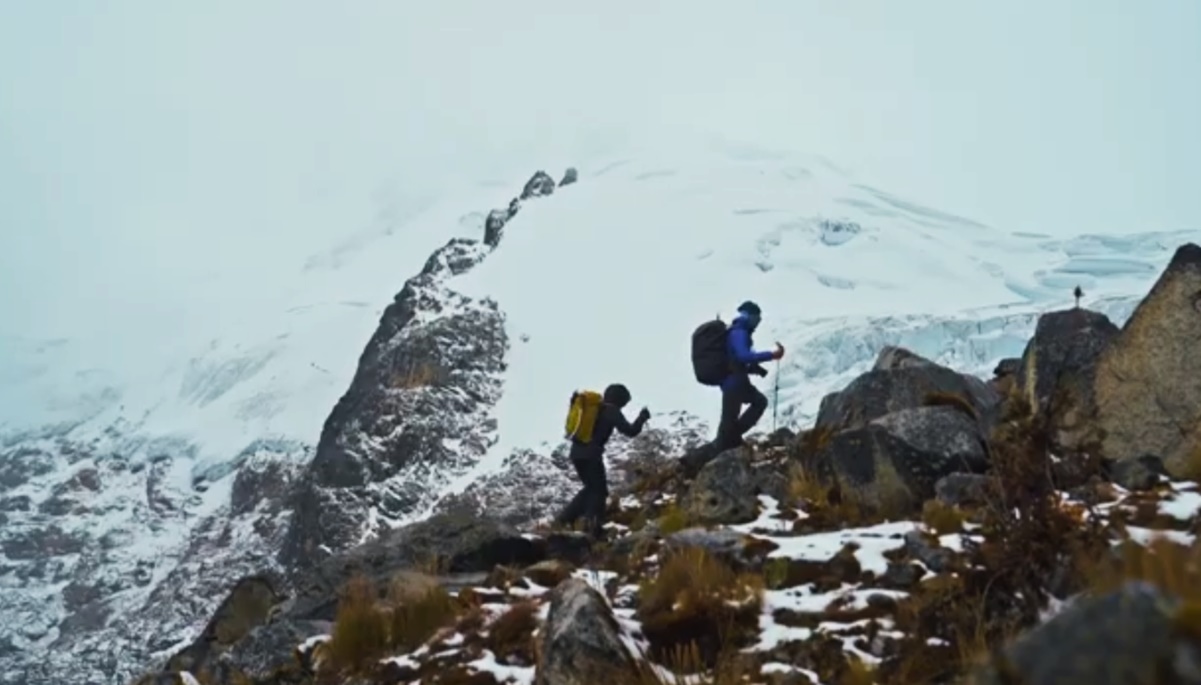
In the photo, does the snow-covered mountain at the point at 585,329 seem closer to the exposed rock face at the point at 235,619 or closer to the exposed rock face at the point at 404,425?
the exposed rock face at the point at 404,425

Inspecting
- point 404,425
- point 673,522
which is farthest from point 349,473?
point 673,522

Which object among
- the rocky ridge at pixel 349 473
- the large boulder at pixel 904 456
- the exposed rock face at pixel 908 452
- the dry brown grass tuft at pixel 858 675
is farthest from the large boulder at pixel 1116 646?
the rocky ridge at pixel 349 473

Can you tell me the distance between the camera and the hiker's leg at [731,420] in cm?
1462

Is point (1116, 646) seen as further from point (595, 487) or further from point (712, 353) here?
point (712, 353)

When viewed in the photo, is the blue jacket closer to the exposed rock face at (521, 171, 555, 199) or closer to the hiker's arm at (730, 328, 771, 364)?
the hiker's arm at (730, 328, 771, 364)

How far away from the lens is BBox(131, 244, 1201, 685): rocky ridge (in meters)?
5.75

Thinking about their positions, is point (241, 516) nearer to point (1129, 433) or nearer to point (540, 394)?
point (540, 394)

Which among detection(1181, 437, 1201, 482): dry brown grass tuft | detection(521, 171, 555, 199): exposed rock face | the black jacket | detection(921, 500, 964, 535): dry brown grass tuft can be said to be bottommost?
detection(921, 500, 964, 535): dry brown grass tuft

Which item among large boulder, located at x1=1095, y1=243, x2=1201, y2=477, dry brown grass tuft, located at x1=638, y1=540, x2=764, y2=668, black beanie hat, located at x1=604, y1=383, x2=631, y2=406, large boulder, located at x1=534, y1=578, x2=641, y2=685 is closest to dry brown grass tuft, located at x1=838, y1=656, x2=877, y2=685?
dry brown grass tuft, located at x1=638, y1=540, x2=764, y2=668

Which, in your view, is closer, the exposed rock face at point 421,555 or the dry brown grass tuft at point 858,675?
the dry brown grass tuft at point 858,675

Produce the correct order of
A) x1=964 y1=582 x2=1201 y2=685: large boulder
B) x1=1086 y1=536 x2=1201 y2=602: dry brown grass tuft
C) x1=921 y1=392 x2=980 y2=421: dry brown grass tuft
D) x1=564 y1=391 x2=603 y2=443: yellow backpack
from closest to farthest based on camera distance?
x1=964 y1=582 x2=1201 y2=685: large boulder < x1=1086 y1=536 x2=1201 y2=602: dry brown grass tuft < x1=921 y1=392 x2=980 y2=421: dry brown grass tuft < x1=564 y1=391 x2=603 y2=443: yellow backpack

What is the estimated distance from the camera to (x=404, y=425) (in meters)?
119

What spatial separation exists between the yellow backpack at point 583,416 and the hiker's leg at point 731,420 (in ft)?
5.18

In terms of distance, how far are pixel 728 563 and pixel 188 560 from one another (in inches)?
6532
